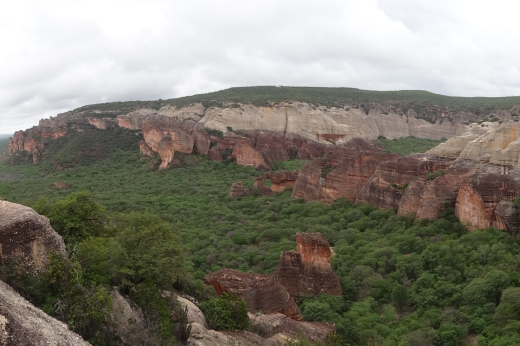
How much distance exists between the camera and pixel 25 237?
1115cm

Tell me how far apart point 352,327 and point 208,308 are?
7200 millimetres

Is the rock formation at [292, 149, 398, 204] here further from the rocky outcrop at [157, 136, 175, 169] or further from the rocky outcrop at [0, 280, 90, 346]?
the rocky outcrop at [0, 280, 90, 346]

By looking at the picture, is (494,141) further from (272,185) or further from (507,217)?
(272,185)

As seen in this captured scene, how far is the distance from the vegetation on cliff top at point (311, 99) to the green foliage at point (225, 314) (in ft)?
238

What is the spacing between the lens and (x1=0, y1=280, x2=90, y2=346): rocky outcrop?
7.36 metres

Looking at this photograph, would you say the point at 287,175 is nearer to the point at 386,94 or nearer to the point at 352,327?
the point at 352,327

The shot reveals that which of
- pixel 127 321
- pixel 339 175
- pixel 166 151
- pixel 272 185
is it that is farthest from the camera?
pixel 166 151

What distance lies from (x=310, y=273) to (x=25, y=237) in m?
15.2

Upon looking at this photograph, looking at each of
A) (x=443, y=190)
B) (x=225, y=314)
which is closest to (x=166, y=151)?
(x=443, y=190)

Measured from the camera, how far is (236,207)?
41.7 metres

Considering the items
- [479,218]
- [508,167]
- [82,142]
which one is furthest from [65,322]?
[82,142]

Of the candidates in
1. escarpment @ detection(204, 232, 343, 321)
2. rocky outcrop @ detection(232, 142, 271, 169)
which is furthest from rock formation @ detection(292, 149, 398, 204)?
rocky outcrop @ detection(232, 142, 271, 169)

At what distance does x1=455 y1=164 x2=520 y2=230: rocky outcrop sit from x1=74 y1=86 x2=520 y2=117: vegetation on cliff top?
63.5m

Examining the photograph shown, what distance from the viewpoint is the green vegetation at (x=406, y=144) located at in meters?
69.6
